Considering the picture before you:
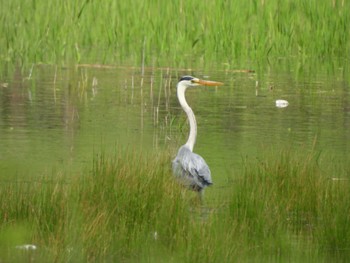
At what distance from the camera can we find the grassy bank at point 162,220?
266 inches

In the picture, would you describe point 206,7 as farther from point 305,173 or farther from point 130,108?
point 305,173

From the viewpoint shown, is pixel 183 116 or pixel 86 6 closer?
pixel 183 116

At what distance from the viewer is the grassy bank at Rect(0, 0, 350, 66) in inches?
742

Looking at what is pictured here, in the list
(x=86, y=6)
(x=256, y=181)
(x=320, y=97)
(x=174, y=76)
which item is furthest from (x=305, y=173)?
(x=86, y=6)

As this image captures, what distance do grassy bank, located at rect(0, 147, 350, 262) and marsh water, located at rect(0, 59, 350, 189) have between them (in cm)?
107

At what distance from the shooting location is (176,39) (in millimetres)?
19109

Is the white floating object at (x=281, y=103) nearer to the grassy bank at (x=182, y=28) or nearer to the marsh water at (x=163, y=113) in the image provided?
the marsh water at (x=163, y=113)

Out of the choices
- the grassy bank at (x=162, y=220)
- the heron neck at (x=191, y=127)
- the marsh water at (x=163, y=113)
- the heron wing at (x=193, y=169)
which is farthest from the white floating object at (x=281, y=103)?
the grassy bank at (x=162, y=220)

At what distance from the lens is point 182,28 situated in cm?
1967

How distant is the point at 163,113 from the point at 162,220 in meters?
6.31

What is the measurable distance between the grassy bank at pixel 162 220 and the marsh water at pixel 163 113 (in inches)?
42.0

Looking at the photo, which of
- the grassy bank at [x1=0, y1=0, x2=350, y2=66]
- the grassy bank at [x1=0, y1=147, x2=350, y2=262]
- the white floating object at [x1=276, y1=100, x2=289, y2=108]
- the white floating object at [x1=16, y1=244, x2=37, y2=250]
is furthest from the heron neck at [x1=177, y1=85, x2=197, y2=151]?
the grassy bank at [x1=0, y1=0, x2=350, y2=66]

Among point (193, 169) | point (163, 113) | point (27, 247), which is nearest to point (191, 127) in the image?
point (193, 169)

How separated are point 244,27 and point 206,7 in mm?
973
